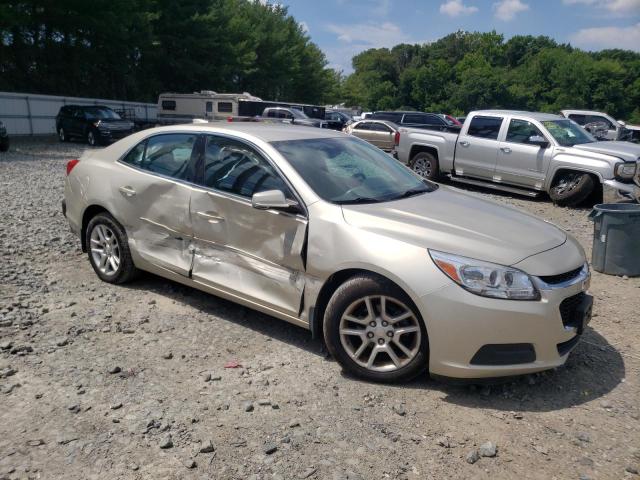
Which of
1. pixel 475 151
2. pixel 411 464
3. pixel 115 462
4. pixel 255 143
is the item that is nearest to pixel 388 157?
pixel 255 143

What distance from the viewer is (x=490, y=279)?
3.24 meters

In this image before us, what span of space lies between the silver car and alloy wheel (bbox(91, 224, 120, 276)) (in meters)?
0.02

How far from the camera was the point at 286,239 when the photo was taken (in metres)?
3.86

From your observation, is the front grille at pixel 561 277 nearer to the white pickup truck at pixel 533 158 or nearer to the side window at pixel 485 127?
the white pickup truck at pixel 533 158

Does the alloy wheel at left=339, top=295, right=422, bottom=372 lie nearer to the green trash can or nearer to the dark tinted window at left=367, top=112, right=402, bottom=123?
the green trash can

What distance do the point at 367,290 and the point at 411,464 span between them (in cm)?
108

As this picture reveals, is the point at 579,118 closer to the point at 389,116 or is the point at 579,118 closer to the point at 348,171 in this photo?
the point at 389,116

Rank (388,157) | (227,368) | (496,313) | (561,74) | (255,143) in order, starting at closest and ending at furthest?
(496,313)
(227,368)
(255,143)
(388,157)
(561,74)

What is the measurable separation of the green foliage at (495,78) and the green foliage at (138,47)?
145ft

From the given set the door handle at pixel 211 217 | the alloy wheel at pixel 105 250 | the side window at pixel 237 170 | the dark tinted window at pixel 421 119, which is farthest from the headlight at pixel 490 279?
the dark tinted window at pixel 421 119

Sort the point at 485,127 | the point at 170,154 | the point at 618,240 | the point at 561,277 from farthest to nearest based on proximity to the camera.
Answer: the point at 485,127 < the point at 618,240 < the point at 170,154 < the point at 561,277

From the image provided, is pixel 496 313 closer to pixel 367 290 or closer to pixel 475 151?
pixel 367 290

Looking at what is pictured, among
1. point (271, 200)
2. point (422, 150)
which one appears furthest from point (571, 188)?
point (271, 200)

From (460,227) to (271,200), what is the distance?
4.21ft
